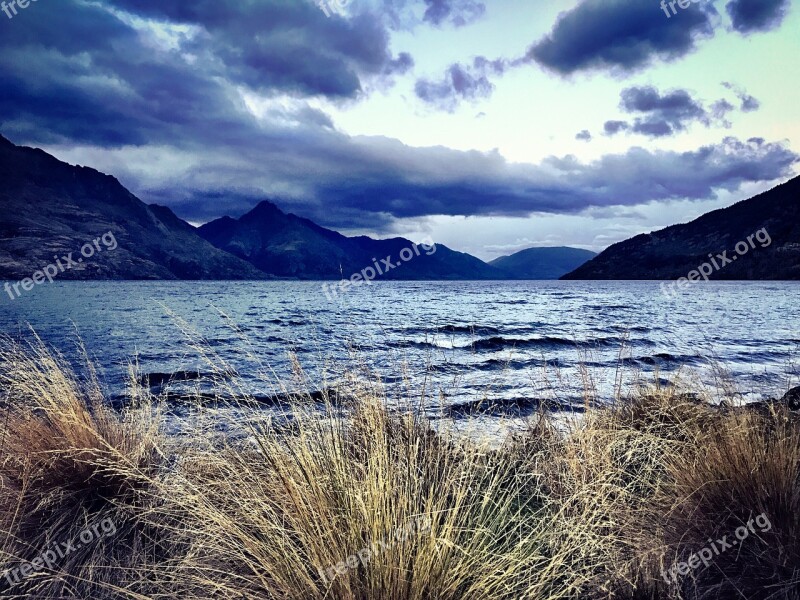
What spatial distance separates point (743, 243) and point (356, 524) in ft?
600

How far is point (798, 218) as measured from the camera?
501 feet

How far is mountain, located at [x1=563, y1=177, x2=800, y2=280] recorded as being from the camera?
152125 mm

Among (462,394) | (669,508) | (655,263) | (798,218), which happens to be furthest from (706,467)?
(655,263)

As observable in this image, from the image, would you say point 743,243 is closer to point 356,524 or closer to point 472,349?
point 472,349

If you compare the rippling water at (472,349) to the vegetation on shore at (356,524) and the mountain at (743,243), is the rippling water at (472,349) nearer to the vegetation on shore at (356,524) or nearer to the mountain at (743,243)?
the vegetation on shore at (356,524)

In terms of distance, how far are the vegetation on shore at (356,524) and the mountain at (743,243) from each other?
166339 millimetres

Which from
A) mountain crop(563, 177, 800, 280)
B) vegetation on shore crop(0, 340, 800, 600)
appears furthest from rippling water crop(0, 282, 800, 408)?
mountain crop(563, 177, 800, 280)

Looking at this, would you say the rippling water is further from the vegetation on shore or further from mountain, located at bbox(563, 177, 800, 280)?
mountain, located at bbox(563, 177, 800, 280)

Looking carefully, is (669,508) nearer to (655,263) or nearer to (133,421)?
(133,421)

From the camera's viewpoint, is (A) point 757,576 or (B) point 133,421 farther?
(B) point 133,421

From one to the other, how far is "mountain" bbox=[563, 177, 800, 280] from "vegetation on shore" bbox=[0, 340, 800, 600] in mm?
166339

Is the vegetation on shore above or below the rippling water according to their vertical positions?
above

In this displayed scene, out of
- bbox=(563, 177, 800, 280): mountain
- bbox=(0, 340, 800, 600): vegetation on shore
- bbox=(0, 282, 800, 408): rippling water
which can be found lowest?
bbox=(0, 282, 800, 408): rippling water

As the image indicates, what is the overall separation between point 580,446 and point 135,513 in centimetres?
411
